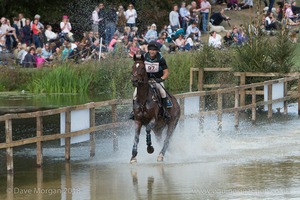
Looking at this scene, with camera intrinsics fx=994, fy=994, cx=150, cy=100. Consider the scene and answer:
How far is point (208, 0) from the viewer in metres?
51.2

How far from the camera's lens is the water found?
672 inches

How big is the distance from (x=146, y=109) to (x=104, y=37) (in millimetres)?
23465

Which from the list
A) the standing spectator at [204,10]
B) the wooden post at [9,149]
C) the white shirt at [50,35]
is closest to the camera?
the wooden post at [9,149]

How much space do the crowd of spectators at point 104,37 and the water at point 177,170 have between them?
1251 centimetres

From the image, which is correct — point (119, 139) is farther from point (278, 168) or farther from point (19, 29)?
point (19, 29)

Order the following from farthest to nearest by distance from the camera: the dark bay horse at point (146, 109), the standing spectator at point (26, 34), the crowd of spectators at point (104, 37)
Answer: the standing spectator at point (26, 34)
the crowd of spectators at point (104, 37)
the dark bay horse at point (146, 109)

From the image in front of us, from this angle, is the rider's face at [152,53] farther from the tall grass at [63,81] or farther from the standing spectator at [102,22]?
the standing spectator at [102,22]

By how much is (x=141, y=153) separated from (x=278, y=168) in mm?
3610

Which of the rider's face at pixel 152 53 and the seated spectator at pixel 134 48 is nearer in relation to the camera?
the rider's face at pixel 152 53

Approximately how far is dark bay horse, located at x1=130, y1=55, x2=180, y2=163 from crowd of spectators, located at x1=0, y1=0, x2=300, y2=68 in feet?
49.8

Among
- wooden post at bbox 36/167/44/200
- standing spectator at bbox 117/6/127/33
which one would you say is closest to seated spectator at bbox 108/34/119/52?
standing spectator at bbox 117/6/127/33

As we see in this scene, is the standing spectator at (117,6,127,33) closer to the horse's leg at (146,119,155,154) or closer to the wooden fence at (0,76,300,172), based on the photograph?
the wooden fence at (0,76,300,172)

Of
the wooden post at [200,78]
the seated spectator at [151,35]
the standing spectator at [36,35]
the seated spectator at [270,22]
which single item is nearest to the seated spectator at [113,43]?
the seated spectator at [151,35]

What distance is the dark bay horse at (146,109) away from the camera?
19609 millimetres
